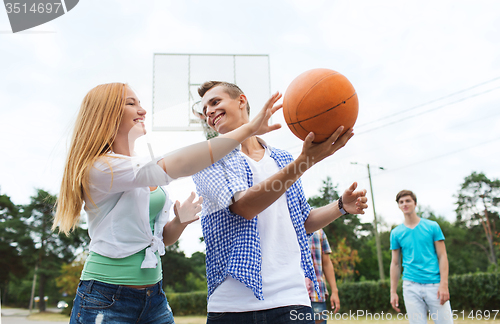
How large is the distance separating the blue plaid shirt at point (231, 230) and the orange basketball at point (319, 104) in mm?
431

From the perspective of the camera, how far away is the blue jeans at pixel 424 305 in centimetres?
469

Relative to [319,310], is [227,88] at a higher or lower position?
higher

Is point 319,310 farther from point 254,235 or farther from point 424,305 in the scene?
point 254,235

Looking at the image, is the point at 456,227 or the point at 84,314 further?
the point at 456,227

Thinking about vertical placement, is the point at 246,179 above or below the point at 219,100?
below

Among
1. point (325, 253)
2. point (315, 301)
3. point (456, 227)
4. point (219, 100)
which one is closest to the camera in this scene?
point (219, 100)

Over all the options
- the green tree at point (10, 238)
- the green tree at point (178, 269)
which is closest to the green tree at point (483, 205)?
the green tree at point (178, 269)

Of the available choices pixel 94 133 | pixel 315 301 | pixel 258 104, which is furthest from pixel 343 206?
pixel 258 104

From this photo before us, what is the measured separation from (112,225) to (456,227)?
52.0m

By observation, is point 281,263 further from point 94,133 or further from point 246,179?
point 94,133

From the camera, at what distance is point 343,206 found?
99.1 inches

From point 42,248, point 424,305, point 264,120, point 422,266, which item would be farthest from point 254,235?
point 42,248

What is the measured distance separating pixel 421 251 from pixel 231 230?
3900 millimetres

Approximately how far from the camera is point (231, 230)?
2.08 metres
